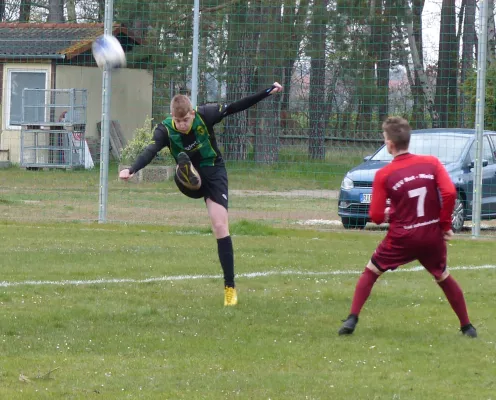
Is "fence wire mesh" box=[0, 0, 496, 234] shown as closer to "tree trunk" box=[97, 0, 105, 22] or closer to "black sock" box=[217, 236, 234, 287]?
"black sock" box=[217, 236, 234, 287]

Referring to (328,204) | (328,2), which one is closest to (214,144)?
(328,2)

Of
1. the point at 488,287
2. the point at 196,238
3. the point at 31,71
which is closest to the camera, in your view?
the point at 488,287

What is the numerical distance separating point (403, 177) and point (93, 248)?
589 centimetres

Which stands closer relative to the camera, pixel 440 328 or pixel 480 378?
pixel 480 378

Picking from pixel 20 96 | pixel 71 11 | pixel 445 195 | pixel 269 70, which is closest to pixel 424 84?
pixel 269 70

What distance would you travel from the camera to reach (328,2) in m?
18.0

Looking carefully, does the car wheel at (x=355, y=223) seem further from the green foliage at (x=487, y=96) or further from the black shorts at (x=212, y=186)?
the black shorts at (x=212, y=186)

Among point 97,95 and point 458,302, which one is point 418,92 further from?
point 97,95

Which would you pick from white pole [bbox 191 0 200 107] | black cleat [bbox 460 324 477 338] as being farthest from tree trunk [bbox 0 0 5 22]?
black cleat [bbox 460 324 477 338]

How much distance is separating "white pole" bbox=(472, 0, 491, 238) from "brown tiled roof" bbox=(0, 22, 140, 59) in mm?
16252

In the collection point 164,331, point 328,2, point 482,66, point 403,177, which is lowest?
point 164,331

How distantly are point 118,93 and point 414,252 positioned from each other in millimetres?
25811

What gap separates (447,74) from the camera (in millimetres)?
16734

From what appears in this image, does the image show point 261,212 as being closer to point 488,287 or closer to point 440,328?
point 488,287
